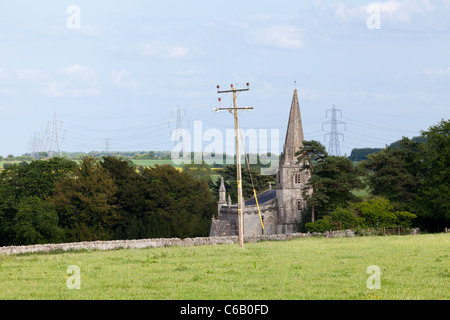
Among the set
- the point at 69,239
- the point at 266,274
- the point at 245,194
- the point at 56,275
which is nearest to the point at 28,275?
the point at 56,275

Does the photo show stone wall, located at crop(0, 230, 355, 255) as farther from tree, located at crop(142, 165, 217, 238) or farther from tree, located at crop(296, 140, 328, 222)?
tree, located at crop(142, 165, 217, 238)

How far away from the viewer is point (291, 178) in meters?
89.7

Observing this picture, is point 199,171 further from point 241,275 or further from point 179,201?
point 241,275

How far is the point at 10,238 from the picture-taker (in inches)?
2704

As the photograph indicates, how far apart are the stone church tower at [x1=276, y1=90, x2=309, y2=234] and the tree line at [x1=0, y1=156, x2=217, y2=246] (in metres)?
11.6

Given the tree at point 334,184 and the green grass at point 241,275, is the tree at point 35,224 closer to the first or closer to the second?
the tree at point 334,184

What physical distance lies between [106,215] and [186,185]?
15536mm

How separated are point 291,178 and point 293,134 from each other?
21.5 feet

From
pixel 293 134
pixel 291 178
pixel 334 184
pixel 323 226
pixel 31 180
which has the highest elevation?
pixel 293 134

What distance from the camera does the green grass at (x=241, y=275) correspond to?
17.2 metres

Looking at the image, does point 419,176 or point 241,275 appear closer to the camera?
point 241,275

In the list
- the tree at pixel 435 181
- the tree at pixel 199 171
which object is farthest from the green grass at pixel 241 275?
the tree at pixel 199 171

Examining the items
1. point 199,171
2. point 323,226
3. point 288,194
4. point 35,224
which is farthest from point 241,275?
point 199,171

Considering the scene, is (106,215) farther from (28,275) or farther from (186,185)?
(28,275)
